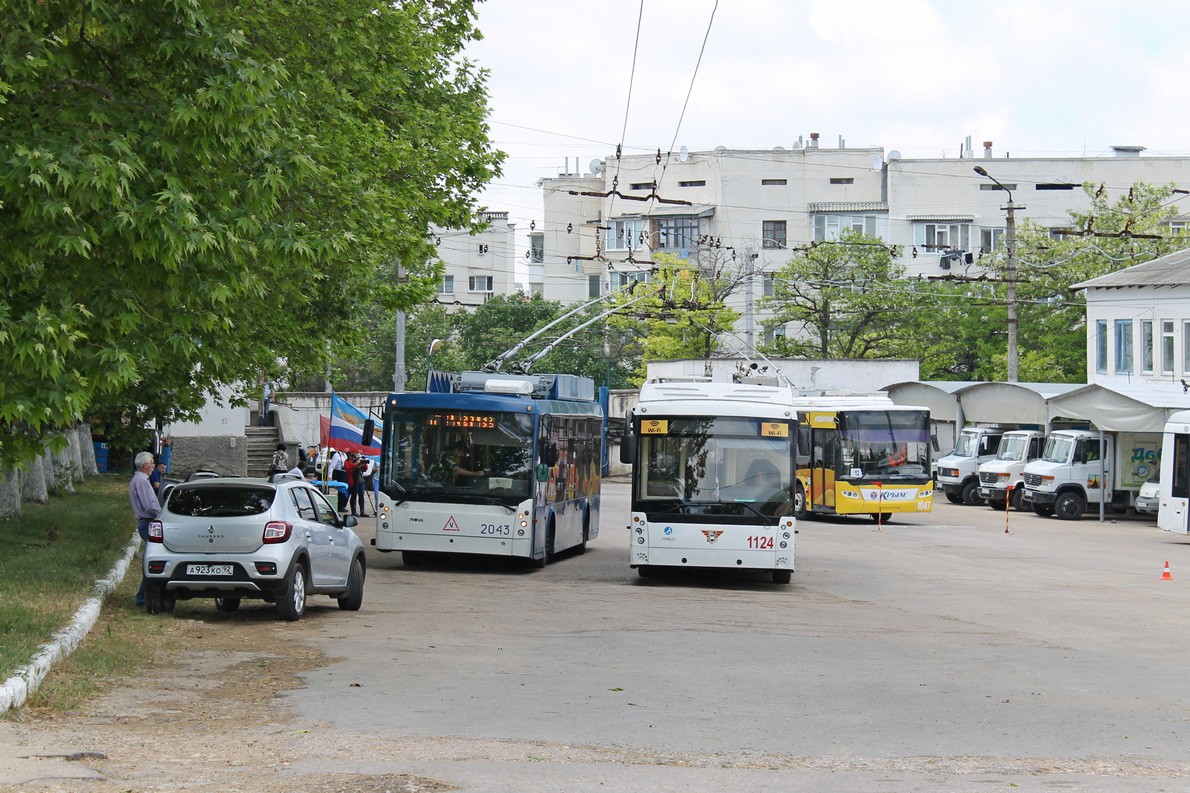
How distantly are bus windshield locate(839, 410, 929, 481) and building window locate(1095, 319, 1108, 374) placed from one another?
18412mm

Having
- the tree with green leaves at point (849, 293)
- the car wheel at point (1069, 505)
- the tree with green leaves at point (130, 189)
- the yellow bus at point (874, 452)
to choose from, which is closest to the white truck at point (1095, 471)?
the car wheel at point (1069, 505)

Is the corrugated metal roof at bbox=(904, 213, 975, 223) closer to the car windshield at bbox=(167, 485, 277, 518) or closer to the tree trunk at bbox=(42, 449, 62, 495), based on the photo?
the tree trunk at bbox=(42, 449, 62, 495)

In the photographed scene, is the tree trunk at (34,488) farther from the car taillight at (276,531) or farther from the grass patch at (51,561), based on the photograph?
the car taillight at (276,531)

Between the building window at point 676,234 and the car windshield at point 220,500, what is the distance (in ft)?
233

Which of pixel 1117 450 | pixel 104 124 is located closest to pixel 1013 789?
pixel 104 124

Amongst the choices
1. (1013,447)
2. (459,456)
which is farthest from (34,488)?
(1013,447)

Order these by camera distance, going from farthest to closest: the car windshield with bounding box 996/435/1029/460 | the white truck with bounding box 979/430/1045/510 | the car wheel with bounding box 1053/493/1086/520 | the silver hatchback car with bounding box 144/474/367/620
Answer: the car windshield with bounding box 996/435/1029/460 → the white truck with bounding box 979/430/1045/510 → the car wheel with bounding box 1053/493/1086/520 → the silver hatchback car with bounding box 144/474/367/620

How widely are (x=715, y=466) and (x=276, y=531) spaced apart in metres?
7.40

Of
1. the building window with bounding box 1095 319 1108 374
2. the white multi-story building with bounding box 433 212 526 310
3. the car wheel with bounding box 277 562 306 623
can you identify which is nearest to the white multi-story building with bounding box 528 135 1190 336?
the white multi-story building with bounding box 433 212 526 310

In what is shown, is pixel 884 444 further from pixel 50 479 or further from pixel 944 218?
pixel 944 218

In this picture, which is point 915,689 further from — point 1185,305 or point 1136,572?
point 1185,305

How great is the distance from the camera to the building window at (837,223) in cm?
8331

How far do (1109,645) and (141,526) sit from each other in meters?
11.4

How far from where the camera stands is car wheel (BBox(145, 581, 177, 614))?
14.4 metres
